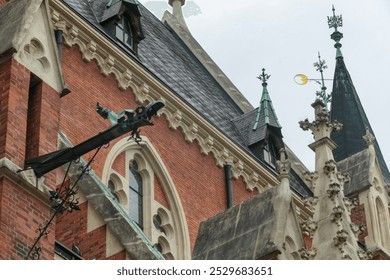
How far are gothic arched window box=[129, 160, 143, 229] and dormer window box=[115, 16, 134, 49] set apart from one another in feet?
7.65

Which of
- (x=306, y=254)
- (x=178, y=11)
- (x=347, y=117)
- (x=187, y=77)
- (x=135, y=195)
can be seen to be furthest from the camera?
(x=347, y=117)

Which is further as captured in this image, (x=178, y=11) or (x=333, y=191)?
(x=178, y=11)

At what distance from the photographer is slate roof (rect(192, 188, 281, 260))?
57.6ft

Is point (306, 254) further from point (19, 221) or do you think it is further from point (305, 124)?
point (19, 221)

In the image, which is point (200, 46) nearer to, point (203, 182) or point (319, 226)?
point (203, 182)

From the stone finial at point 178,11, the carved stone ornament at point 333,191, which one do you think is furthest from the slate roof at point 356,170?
the carved stone ornament at point 333,191

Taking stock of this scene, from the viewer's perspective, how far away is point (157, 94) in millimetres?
24406

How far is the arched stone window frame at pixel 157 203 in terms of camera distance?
23500mm

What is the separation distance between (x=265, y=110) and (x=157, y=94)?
460 cm

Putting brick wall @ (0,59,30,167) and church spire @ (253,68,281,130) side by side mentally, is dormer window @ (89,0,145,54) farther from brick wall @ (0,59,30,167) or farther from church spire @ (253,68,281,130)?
brick wall @ (0,59,30,167)

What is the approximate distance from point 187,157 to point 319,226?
621cm

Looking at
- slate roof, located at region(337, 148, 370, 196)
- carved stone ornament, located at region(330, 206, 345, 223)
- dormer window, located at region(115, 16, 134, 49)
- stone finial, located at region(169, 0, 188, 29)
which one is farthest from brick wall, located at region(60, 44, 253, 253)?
stone finial, located at region(169, 0, 188, 29)

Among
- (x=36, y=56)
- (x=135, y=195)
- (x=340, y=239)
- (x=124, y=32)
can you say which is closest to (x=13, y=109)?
(x=36, y=56)

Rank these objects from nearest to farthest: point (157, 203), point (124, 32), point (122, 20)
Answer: point (157, 203), point (124, 32), point (122, 20)
